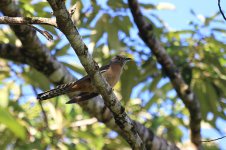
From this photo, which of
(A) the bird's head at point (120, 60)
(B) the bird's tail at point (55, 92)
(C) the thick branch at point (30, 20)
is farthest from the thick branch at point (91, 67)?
(A) the bird's head at point (120, 60)

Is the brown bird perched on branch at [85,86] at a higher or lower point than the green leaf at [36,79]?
lower

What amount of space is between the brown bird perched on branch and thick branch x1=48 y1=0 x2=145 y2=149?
0.37 m

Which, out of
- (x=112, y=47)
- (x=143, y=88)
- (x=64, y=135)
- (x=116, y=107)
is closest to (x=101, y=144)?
(x=64, y=135)

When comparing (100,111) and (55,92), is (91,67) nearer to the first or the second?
(55,92)

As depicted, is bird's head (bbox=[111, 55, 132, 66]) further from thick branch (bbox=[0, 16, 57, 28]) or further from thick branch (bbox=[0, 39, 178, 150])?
thick branch (bbox=[0, 16, 57, 28])

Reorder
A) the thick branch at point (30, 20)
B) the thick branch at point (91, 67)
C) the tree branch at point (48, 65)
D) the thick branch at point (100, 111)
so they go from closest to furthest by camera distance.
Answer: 1. the thick branch at point (91, 67)
2. the thick branch at point (30, 20)
3. the tree branch at point (48, 65)
4. the thick branch at point (100, 111)

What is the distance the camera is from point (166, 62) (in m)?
4.53

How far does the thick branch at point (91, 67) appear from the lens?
6.55 feet

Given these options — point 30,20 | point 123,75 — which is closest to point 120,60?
point 123,75

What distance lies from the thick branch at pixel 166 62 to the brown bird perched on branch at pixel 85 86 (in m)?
0.36

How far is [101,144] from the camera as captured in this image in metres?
4.87

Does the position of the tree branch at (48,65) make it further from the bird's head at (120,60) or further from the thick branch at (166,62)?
the thick branch at (166,62)

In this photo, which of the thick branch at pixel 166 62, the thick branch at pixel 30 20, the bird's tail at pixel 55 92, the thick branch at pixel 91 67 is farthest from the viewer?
the thick branch at pixel 166 62

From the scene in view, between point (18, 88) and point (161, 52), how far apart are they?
1.70m
